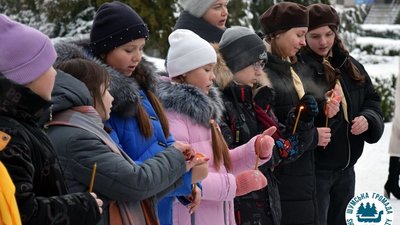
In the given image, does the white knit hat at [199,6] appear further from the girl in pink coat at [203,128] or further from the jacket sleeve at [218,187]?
the jacket sleeve at [218,187]

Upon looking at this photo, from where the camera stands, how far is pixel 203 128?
311cm

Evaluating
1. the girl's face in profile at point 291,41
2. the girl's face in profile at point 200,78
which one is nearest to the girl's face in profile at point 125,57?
the girl's face in profile at point 200,78

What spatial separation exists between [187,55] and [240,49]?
47cm

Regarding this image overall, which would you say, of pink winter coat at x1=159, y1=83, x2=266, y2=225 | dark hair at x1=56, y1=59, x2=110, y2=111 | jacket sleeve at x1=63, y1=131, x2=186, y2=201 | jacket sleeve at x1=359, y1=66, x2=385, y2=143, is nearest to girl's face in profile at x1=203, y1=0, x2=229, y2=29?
pink winter coat at x1=159, y1=83, x2=266, y2=225

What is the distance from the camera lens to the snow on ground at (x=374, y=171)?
21.6ft

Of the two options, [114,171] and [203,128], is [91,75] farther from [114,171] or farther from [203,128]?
[203,128]

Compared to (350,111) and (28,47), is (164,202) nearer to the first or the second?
(28,47)

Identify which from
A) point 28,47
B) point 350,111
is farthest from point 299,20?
point 28,47

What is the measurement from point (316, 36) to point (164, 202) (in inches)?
78.0

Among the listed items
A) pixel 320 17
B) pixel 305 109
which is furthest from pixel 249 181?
pixel 320 17

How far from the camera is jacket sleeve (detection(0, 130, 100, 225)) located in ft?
5.77

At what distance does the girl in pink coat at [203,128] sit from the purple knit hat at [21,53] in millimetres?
1146

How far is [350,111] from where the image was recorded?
172 inches

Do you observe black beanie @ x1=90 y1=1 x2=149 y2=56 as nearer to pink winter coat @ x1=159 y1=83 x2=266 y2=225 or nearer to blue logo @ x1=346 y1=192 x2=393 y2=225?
pink winter coat @ x1=159 y1=83 x2=266 y2=225
